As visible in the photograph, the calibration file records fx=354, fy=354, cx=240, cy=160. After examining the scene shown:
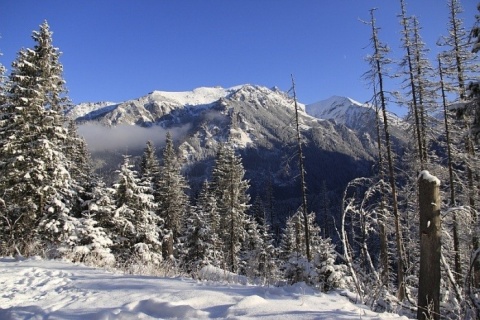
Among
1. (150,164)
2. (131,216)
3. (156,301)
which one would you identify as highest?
(150,164)

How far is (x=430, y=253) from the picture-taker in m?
4.47

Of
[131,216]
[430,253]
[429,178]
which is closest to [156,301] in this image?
[430,253]

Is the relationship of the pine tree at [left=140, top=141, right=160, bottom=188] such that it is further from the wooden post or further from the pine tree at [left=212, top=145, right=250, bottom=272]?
the wooden post

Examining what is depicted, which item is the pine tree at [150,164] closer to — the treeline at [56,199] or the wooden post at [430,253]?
the treeline at [56,199]

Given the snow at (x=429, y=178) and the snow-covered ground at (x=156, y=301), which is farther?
the snow at (x=429, y=178)

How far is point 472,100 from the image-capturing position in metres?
8.02

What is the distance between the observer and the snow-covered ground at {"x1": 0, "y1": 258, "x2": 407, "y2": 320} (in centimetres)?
395

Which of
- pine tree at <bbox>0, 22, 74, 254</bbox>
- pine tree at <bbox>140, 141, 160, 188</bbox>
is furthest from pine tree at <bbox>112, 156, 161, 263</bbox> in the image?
pine tree at <bbox>140, 141, 160, 188</bbox>

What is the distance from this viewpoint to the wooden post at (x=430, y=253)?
443cm

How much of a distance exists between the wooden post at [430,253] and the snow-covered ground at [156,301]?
816mm

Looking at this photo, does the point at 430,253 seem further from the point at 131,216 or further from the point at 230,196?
the point at 230,196

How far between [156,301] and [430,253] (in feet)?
11.4

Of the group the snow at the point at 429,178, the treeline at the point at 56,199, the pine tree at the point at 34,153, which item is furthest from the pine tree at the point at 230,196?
the snow at the point at 429,178

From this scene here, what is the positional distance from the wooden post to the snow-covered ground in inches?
32.1
